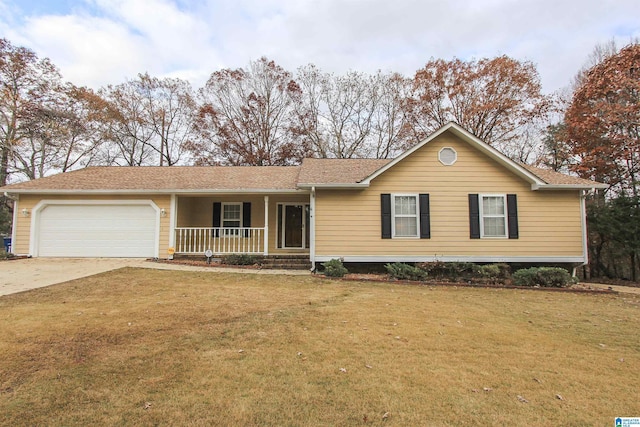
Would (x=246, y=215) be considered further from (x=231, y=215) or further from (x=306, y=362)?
(x=306, y=362)

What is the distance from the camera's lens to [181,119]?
Result: 25.5 m

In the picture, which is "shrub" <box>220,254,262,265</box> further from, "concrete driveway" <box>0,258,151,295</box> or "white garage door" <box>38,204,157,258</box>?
"white garage door" <box>38,204,157,258</box>

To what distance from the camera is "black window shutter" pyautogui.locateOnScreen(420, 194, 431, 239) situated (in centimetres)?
1085

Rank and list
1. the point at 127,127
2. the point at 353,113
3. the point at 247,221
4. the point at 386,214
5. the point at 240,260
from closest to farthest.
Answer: the point at 386,214, the point at 240,260, the point at 247,221, the point at 353,113, the point at 127,127

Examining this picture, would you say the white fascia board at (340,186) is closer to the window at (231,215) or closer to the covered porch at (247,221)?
the covered porch at (247,221)

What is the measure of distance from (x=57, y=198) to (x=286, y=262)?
8.87m

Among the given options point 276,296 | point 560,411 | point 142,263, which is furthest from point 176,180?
point 560,411

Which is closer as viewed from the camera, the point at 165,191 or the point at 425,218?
the point at 425,218

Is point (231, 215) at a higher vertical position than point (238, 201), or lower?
lower

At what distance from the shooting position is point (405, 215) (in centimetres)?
1102

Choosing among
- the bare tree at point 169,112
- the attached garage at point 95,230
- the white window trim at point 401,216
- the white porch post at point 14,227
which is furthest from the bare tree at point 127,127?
the white window trim at point 401,216

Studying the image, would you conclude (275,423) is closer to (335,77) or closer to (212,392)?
(212,392)

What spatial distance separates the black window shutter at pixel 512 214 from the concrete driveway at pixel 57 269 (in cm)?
668

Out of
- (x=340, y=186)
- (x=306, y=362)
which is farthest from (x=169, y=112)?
(x=306, y=362)
